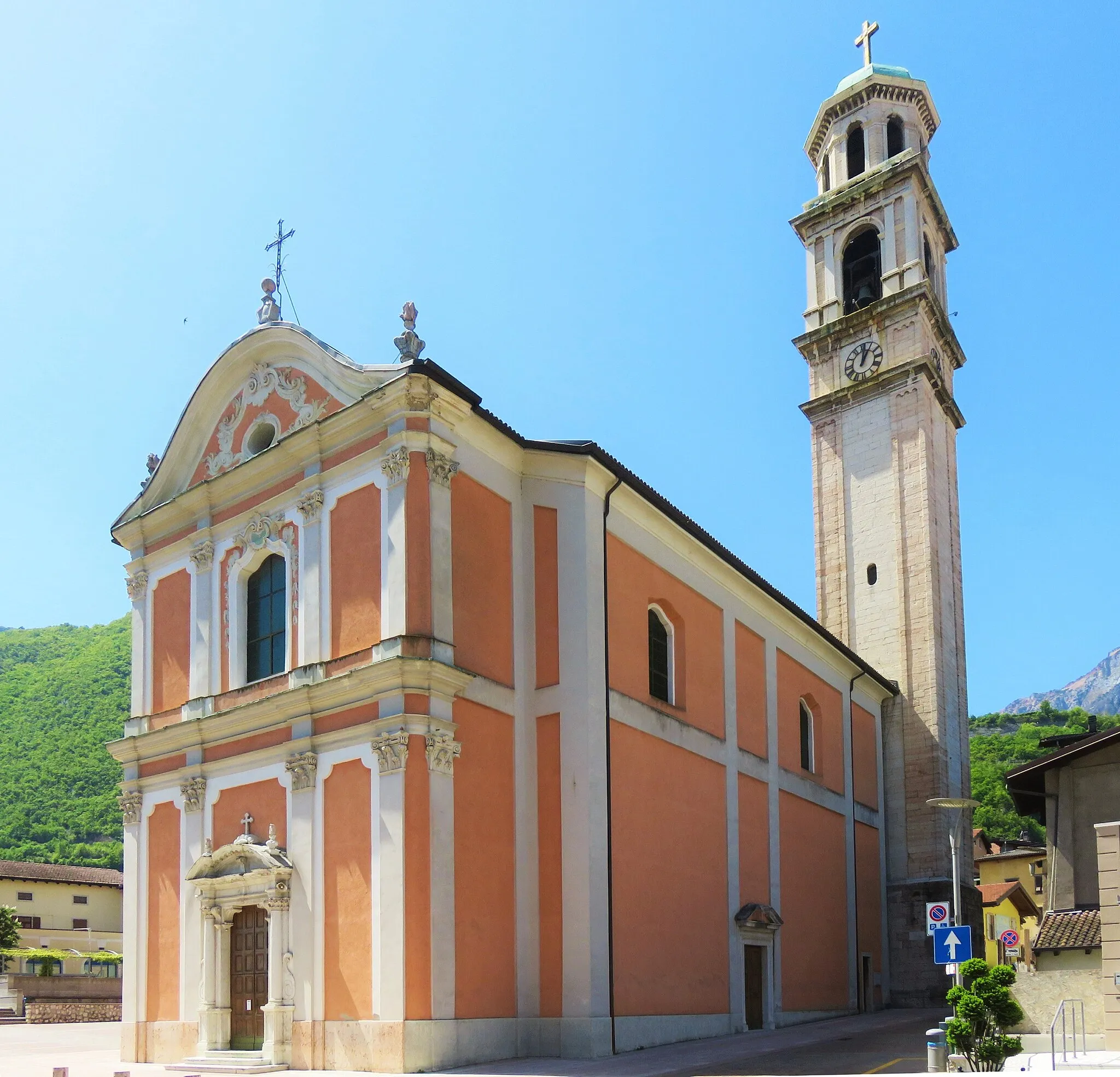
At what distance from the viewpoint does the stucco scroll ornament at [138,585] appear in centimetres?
2469

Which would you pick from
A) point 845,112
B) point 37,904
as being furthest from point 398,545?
point 37,904

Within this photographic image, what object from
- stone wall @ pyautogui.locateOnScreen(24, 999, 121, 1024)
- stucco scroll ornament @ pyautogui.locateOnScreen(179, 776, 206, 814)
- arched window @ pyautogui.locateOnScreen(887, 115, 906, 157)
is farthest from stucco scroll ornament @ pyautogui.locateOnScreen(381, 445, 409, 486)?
arched window @ pyautogui.locateOnScreen(887, 115, 906, 157)

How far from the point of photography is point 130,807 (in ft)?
76.9

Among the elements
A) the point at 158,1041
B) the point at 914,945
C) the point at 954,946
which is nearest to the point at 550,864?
the point at 954,946

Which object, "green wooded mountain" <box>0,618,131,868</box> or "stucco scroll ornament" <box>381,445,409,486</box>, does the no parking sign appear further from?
"green wooded mountain" <box>0,618,131,868</box>

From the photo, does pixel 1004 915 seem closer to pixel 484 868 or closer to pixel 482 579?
pixel 484 868

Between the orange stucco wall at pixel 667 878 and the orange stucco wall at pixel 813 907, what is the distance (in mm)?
3549

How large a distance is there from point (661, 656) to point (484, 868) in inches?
250

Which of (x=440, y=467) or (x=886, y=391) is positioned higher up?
(x=886, y=391)

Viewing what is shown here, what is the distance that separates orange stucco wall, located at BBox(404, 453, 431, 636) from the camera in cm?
1852

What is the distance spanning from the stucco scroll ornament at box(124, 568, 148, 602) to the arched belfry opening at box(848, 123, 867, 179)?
92.0ft

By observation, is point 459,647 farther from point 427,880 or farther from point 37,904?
point 37,904

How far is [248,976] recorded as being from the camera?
20.1 m

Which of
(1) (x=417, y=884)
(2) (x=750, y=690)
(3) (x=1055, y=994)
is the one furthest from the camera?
A: (2) (x=750, y=690)
